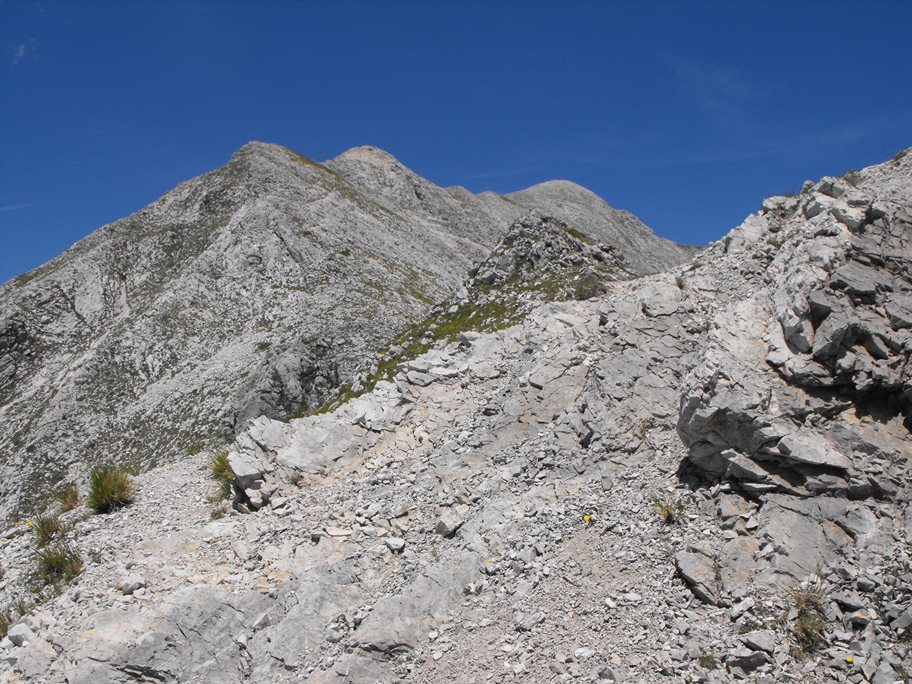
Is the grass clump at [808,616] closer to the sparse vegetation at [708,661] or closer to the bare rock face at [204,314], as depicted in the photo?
the sparse vegetation at [708,661]

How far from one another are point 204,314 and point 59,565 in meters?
33.4

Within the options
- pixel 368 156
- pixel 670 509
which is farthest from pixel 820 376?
pixel 368 156

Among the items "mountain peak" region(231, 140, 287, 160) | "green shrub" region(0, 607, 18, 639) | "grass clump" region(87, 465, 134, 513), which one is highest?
"mountain peak" region(231, 140, 287, 160)

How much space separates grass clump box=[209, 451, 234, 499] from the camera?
1552 cm

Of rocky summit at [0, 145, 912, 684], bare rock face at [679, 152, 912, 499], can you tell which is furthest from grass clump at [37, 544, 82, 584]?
bare rock face at [679, 152, 912, 499]

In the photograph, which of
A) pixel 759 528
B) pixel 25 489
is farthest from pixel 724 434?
pixel 25 489

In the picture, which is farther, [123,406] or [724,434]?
[123,406]

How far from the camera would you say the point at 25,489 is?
32312 millimetres

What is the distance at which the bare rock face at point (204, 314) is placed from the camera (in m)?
32.3

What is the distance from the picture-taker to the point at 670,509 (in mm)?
10312

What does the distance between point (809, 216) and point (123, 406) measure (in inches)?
1541

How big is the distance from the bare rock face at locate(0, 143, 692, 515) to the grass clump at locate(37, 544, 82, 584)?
1419 centimetres

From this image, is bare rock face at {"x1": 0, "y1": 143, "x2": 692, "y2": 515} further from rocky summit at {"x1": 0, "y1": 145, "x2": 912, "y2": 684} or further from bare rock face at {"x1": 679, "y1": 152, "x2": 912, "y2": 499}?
bare rock face at {"x1": 679, "y1": 152, "x2": 912, "y2": 499}

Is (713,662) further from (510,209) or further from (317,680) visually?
(510,209)
